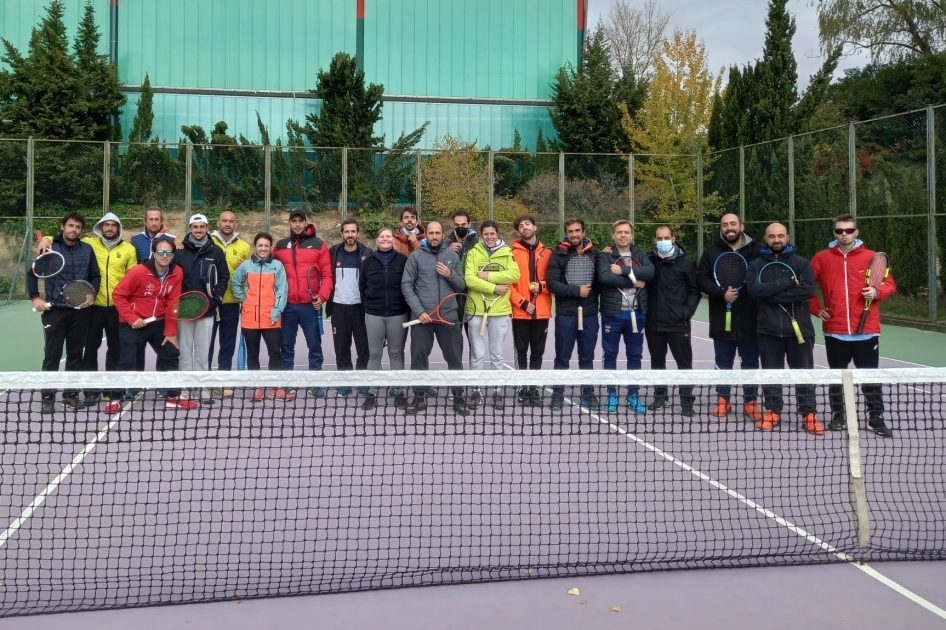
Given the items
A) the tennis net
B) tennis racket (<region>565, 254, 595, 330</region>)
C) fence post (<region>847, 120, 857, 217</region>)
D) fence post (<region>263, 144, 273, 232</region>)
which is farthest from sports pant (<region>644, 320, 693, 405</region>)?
fence post (<region>263, 144, 273, 232</region>)

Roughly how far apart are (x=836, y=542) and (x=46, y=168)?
2132 cm

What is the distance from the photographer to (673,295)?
27.2 ft

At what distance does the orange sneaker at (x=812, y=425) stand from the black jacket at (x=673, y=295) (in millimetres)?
1471

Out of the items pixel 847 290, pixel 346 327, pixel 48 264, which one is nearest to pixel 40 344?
pixel 48 264

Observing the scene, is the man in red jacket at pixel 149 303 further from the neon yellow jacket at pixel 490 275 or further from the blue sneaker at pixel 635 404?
the blue sneaker at pixel 635 404

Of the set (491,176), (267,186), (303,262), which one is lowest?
(303,262)

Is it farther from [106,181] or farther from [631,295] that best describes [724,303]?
[106,181]

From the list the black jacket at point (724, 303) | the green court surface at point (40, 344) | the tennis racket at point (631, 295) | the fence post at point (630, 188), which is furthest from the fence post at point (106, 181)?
the black jacket at point (724, 303)

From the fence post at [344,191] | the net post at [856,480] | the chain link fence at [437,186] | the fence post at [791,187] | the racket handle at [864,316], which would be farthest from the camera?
the fence post at [344,191]

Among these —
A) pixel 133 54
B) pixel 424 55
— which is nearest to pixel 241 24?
pixel 133 54

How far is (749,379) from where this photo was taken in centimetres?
456

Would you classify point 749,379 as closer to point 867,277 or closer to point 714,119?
point 867,277

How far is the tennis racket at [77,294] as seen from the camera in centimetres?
802

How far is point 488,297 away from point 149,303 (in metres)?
3.15
